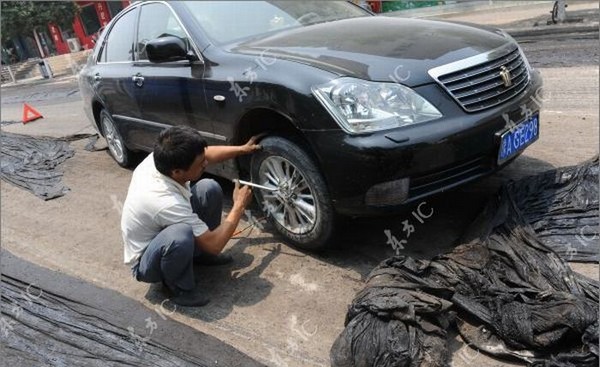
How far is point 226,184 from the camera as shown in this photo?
4.64m

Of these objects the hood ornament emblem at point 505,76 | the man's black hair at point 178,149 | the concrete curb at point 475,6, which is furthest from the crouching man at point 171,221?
the concrete curb at point 475,6

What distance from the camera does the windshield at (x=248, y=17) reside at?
357 centimetres

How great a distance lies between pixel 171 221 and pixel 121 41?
2.66 meters

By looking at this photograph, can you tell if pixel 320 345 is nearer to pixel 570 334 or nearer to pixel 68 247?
pixel 570 334

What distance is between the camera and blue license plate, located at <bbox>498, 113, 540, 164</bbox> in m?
2.84

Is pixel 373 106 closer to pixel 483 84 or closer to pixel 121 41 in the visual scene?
pixel 483 84

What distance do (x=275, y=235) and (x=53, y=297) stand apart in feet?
5.12

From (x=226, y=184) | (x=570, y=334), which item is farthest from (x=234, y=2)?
(x=570, y=334)

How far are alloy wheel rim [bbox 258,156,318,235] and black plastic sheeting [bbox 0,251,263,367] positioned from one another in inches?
35.3

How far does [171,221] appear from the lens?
2889mm

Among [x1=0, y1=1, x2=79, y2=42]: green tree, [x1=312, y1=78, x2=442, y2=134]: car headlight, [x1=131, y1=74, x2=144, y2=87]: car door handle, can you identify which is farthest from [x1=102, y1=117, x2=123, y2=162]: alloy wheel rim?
[x1=0, y1=1, x2=79, y2=42]: green tree

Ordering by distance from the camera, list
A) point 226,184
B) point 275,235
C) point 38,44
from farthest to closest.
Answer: point 38,44 → point 226,184 → point 275,235

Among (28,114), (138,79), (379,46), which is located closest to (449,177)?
(379,46)

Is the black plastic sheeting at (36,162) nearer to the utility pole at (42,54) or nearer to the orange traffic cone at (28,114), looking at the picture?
the orange traffic cone at (28,114)
